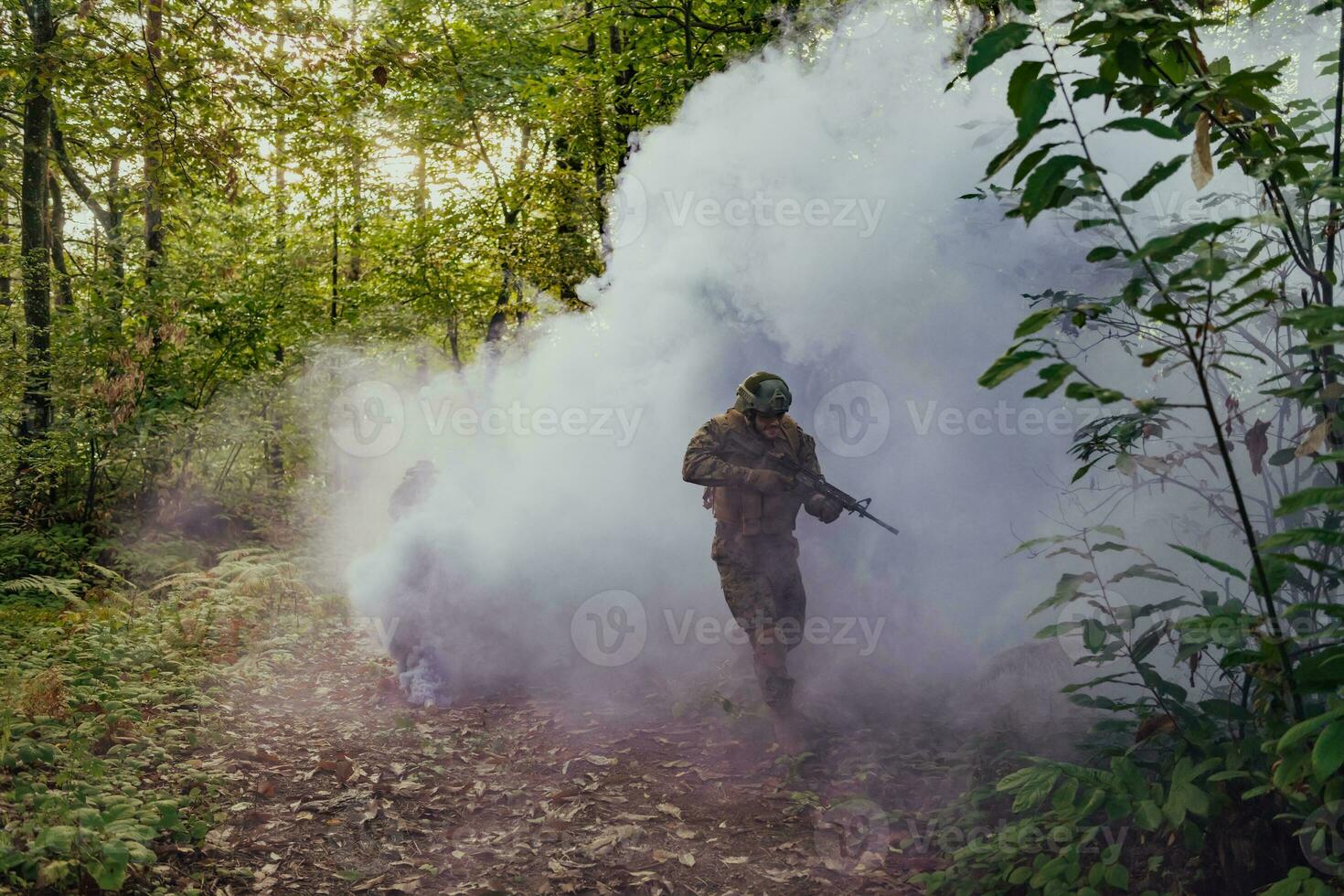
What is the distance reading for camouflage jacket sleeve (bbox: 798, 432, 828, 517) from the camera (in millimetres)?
6895

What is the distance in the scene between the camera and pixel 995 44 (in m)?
2.16

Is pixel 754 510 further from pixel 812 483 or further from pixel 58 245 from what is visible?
pixel 58 245

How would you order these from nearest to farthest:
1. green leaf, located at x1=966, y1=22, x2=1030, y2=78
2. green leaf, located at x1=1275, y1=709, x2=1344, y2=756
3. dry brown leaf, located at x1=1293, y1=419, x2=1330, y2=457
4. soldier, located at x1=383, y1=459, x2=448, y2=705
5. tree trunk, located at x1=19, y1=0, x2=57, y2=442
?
green leaf, located at x1=966, y1=22, x2=1030, y2=78
green leaf, located at x1=1275, y1=709, x2=1344, y2=756
dry brown leaf, located at x1=1293, y1=419, x2=1330, y2=457
soldier, located at x1=383, y1=459, x2=448, y2=705
tree trunk, located at x1=19, y1=0, x2=57, y2=442

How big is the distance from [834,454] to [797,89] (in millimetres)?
3837

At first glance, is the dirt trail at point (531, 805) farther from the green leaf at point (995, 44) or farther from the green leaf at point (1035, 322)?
the green leaf at point (995, 44)

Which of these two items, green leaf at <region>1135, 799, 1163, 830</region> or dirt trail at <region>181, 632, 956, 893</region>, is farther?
dirt trail at <region>181, 632, 956, 893</region>

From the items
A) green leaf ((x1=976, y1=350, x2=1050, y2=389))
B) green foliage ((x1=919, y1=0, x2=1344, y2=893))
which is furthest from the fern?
green leaf ((x1=976, y1=350, x2=1050, y2=389))

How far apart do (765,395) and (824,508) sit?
908mm

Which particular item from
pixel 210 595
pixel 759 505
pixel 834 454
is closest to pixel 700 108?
pixel 834 454

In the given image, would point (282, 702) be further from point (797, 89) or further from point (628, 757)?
point (797, 89)

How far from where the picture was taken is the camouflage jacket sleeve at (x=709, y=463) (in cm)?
677

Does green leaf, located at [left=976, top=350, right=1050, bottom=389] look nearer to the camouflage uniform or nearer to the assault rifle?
the camouflage uniform

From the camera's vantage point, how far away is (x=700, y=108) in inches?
438

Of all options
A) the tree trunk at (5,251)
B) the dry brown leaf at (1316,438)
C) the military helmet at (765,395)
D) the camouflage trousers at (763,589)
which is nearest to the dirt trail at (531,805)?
the camouflage trousers at (763,589)
